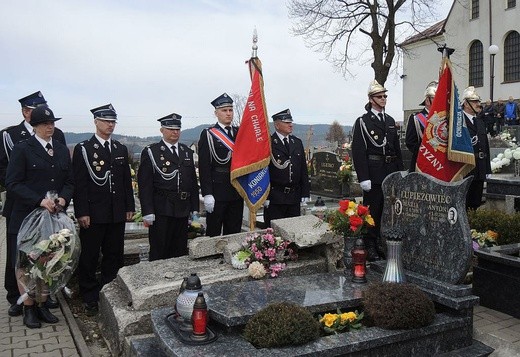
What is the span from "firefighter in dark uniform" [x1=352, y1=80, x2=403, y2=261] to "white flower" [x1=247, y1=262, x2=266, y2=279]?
1714mm

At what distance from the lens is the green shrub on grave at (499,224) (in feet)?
18.1

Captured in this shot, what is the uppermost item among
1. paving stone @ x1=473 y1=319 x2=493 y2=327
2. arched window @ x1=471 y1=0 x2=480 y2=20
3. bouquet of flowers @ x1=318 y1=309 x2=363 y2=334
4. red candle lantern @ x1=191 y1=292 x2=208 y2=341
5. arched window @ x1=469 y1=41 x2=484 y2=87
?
arched window @ x1=471 y1=0 x2=480 y2=20

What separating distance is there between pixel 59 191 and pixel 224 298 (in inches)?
78.7

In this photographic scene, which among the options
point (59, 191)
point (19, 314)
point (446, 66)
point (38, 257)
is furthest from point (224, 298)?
point (446, 66)

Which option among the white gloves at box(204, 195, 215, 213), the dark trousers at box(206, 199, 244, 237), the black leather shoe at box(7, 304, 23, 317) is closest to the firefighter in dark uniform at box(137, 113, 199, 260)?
the white gloves at box(204, 195, 215, 213)

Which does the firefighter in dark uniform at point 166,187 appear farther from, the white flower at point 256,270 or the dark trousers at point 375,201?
the dark trousers at point 375,201

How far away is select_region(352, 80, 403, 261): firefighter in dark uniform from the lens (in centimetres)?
583

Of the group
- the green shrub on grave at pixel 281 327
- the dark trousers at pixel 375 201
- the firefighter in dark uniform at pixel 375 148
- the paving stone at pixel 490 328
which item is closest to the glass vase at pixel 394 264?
the paving stone at pixel 490 328

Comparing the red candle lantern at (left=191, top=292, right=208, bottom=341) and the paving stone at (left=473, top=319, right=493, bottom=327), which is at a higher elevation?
the red candle lantern at (left=191, top=292, right=208, bottom=341)

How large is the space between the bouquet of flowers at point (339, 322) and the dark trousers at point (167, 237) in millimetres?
2121

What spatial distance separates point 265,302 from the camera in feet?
12.5

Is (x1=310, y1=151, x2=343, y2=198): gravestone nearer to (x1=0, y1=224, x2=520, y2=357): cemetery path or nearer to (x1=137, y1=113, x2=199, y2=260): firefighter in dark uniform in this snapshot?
(x1=137, y1=113, x2=199, y2=260): firefighter in dark uniform

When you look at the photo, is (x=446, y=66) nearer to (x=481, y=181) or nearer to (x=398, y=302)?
(x=481, y=181)

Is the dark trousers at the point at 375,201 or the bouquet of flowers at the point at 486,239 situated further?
the dark trousers at the point at 375,201
